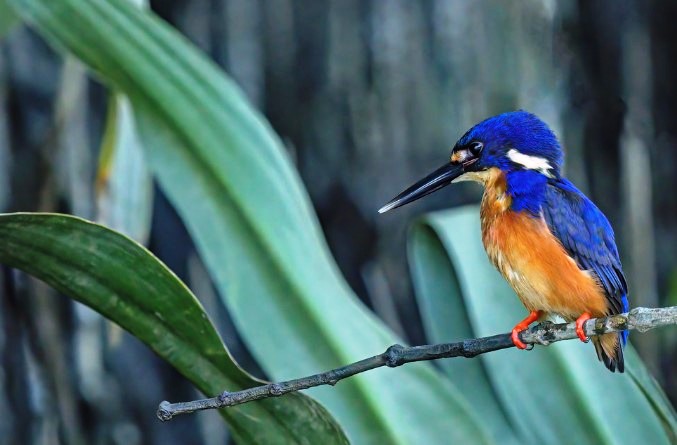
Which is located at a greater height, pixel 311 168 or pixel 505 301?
pixel 311 168

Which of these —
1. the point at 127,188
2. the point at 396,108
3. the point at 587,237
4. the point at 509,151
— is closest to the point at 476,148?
the point at 509,151

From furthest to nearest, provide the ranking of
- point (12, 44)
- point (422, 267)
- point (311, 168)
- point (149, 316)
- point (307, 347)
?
point (311, 168) < point (12, 44) < point (422, 267) < point (307, 347) < point (149, 316)

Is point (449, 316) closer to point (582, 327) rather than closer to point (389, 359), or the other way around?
point (582, 327)

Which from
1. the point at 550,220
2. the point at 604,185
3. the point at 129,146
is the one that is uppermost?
the point at 129,146

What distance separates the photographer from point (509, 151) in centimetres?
98

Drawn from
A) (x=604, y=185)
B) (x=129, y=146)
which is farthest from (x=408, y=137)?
(x=129, y=146)

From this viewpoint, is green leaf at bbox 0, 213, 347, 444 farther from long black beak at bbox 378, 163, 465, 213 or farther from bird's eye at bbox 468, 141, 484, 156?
bird's eye at bbox 468, 141, 484, 156

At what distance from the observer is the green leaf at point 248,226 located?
88 cm

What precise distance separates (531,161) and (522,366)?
21 centimetres

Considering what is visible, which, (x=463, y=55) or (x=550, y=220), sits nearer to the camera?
(x=550, y=220)

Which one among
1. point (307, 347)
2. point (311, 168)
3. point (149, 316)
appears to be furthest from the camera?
Result: point (311, 168)

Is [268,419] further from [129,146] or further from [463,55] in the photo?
[463,55]

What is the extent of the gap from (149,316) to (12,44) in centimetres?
89

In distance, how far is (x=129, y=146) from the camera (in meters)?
1.26
